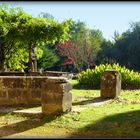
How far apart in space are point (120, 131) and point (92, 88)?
10.6 m

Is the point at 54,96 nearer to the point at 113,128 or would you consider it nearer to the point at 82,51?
the point at 113,128

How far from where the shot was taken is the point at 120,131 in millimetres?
8445

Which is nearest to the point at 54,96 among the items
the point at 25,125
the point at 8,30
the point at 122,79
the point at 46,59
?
the point at 25,125

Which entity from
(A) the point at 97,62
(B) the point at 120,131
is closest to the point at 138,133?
(B) the point at 120,131

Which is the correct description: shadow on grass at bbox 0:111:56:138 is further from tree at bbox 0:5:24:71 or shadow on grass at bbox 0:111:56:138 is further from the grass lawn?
tree at bbox 0:5:24:71

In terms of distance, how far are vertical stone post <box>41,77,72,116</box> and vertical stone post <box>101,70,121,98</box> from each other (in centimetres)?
393

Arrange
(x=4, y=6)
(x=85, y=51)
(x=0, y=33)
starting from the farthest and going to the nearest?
1. (x=85, y=51)
2. (x=4, y=6)
3. (x=0, y=33)

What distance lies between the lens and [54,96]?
972 cm

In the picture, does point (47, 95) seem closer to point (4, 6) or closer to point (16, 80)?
point (16, 80)

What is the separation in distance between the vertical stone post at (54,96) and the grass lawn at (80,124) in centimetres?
21

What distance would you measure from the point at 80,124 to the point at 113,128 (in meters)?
0.85

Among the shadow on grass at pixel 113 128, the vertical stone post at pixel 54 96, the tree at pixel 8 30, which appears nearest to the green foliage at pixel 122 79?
the tree at pixel 8 30

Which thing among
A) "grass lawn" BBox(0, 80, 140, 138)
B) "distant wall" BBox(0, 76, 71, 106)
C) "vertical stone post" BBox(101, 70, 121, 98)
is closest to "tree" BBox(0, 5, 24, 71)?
"vertical stone post" BBox(101, 70, 121, 98)

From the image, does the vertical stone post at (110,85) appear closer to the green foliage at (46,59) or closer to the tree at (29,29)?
the tree at (29,29)
